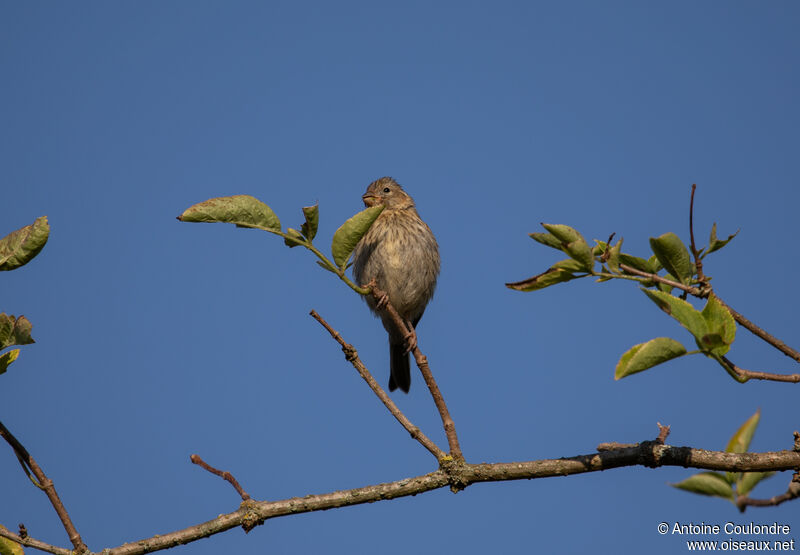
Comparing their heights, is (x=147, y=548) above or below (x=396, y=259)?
below

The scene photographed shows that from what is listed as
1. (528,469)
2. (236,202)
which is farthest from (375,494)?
(236,202)

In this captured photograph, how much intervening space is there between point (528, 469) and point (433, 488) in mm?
452

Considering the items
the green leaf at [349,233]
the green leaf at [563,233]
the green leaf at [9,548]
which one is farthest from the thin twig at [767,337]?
the green leaf at [9,548]

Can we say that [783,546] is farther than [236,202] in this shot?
No

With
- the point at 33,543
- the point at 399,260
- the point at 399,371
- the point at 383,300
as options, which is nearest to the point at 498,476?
the point at 33,543

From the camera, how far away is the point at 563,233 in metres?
2.38

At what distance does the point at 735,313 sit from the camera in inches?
91.7

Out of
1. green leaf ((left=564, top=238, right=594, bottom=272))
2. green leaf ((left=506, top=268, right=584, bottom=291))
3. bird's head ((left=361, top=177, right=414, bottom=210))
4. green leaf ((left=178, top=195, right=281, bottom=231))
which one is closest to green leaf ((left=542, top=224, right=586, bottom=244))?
green leaf ((left=564, top=238, right=594, bottom=272))

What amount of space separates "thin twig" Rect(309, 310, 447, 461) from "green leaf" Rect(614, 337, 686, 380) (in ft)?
4.13

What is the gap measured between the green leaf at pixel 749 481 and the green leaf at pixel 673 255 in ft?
2.20

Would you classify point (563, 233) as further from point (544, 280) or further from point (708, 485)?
point (708, 485)

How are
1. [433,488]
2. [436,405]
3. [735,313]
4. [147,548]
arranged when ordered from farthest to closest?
[436,405] → [433,488] → [147,548] → [735,313]

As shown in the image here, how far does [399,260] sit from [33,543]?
5538 mm

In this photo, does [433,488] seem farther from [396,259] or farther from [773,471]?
[396,259]
